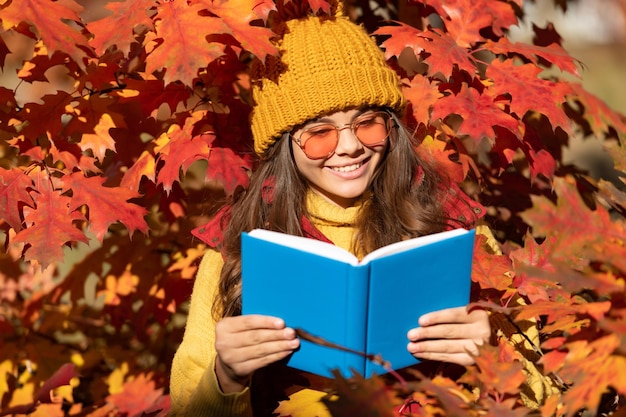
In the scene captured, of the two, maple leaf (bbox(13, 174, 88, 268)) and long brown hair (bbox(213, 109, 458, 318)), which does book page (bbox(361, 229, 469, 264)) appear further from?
maple leaf (bbox(13, 174, 88, 268))

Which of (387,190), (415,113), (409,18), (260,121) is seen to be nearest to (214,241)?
(260,121)

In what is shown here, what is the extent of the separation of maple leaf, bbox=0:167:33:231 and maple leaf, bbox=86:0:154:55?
417 mm

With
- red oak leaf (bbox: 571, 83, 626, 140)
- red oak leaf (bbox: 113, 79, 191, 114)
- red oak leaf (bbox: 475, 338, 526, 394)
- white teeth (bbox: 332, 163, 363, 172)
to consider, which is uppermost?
red oak leaf (bbox: 571, 83, 626, 140)

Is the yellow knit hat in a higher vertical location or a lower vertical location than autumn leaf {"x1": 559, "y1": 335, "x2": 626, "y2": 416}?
higher

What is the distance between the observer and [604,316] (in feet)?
4.53

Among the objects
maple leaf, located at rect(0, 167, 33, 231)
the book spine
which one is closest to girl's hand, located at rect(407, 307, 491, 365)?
the book spine

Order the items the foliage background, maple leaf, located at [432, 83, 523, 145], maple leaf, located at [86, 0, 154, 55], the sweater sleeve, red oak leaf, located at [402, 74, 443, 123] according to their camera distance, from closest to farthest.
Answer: the foliage background
the sweater sleeve
maple leaf, located at [86, 0, 154, 55]
maple leaf, located at [432, 83, 523, 145]
red oak leaf, located at [402, 74, 443, 123]

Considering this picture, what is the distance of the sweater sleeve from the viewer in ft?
6.29

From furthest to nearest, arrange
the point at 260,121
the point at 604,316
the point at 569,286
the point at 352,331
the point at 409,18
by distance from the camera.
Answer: the point at 409,18
the point at 260,121
the point at 352,331
the point at 604,316
the point at 569,286

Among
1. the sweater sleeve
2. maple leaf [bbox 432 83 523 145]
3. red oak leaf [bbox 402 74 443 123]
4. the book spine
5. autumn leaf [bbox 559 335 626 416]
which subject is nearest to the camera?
autumn leaf [bbox 559 335 626 416]

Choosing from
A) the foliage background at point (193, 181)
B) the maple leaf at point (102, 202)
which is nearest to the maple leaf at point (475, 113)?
the foliage background at point (193, 181)

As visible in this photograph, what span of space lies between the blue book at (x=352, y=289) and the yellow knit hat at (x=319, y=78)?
1.54ft

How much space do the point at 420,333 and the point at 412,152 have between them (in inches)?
25.6

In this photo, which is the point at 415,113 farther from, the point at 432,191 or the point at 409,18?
the point at 409,18
